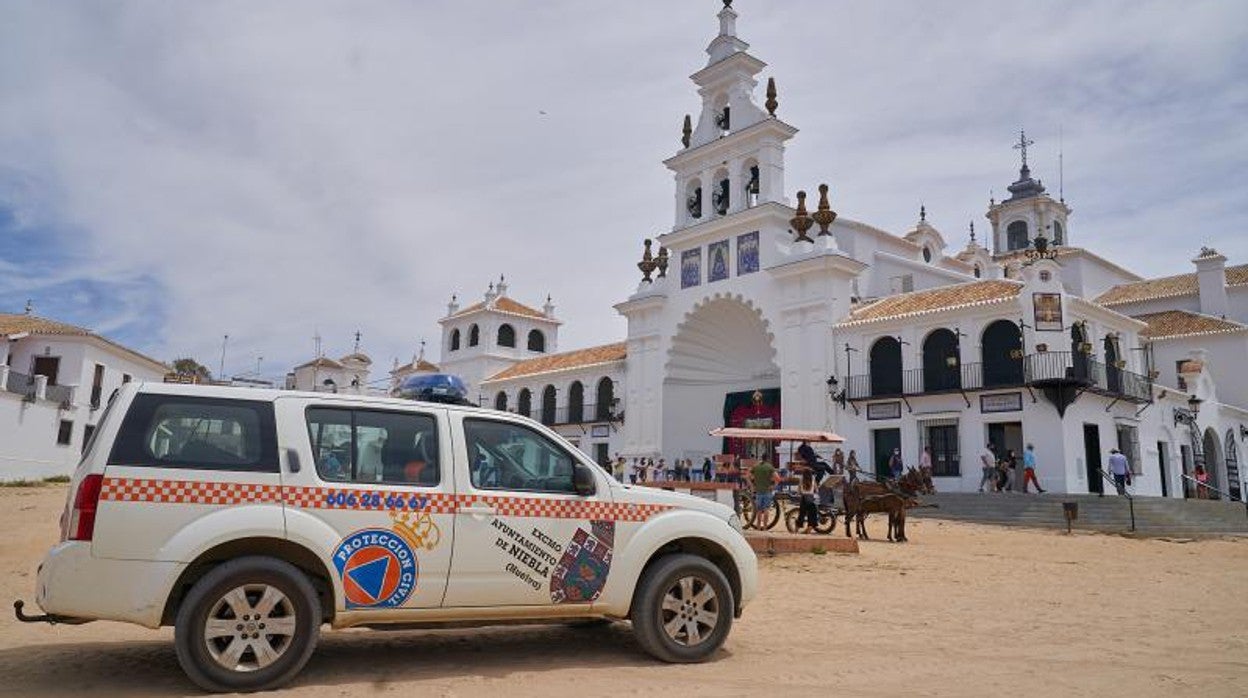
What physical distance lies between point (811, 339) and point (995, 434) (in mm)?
6595

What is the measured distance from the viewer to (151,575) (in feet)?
15.2

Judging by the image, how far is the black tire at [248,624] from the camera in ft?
15.2

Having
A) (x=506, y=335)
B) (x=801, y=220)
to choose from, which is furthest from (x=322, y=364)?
(x=801, y=220)

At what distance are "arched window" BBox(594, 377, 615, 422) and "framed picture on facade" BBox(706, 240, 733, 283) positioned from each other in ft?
28.8

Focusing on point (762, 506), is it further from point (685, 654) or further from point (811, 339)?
point (811, 339)

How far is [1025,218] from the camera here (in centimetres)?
5372

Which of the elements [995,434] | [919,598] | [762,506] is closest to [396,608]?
[919,598]

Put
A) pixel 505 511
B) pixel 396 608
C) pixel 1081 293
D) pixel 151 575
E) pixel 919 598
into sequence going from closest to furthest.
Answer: pixel 151 575
pixel 396 608
pixel 505 511
pixel 919 598
pixel 1081 293

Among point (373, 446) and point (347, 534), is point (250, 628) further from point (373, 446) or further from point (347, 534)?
point (373, 446)

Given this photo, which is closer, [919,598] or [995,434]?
[919,598]

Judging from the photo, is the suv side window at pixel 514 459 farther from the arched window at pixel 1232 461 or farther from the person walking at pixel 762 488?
the arched window at pixel 1232 461

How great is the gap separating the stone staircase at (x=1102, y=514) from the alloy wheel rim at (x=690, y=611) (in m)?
16.8

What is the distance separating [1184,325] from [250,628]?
3899cm

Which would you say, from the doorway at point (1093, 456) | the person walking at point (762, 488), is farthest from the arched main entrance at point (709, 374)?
the person walking at point (762, 488)
